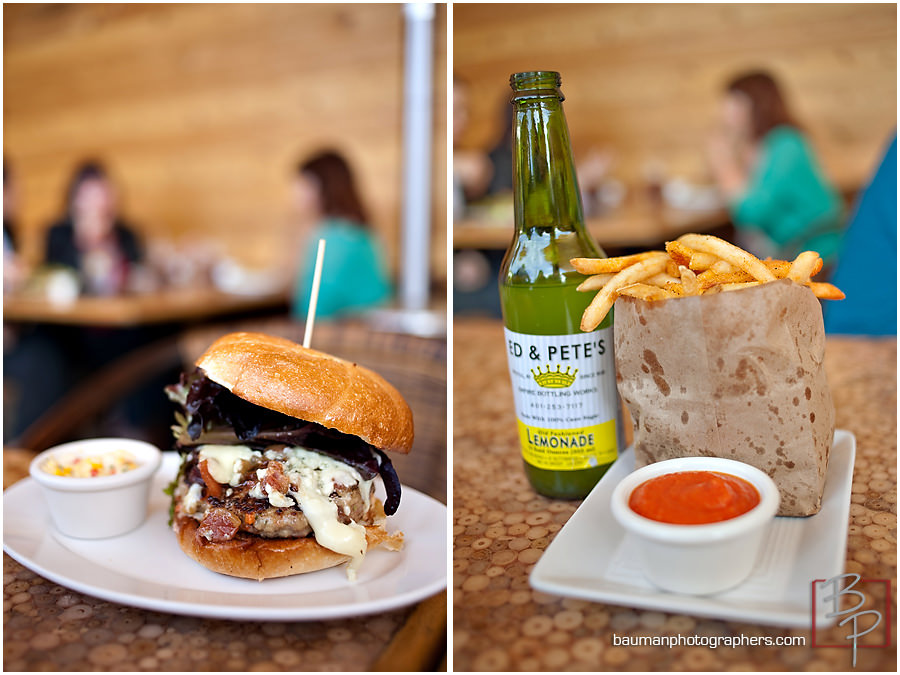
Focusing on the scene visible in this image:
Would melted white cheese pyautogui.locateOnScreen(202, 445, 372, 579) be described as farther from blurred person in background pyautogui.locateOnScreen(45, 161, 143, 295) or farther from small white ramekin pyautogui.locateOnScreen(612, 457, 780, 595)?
blurred person in background pyautogui.locateOnScreen(45, 161, 143, 295)

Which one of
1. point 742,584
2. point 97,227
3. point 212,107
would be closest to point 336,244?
point 97,227

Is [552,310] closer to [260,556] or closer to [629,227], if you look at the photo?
[260,556]

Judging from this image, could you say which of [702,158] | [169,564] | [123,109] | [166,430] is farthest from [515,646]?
[123,109]

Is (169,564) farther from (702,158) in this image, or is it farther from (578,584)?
(702,158)

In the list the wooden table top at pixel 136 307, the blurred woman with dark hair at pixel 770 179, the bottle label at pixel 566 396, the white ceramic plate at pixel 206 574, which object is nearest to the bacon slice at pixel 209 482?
the white ceramic plate at pixel 206 574

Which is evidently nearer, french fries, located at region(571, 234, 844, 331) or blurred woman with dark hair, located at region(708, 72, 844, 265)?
french fries, located at region(571, 234, 844, 331)

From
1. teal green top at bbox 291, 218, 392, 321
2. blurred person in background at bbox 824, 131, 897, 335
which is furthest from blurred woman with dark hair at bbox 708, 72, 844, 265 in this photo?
teal green top at bbox 291, 218, 392, 321
